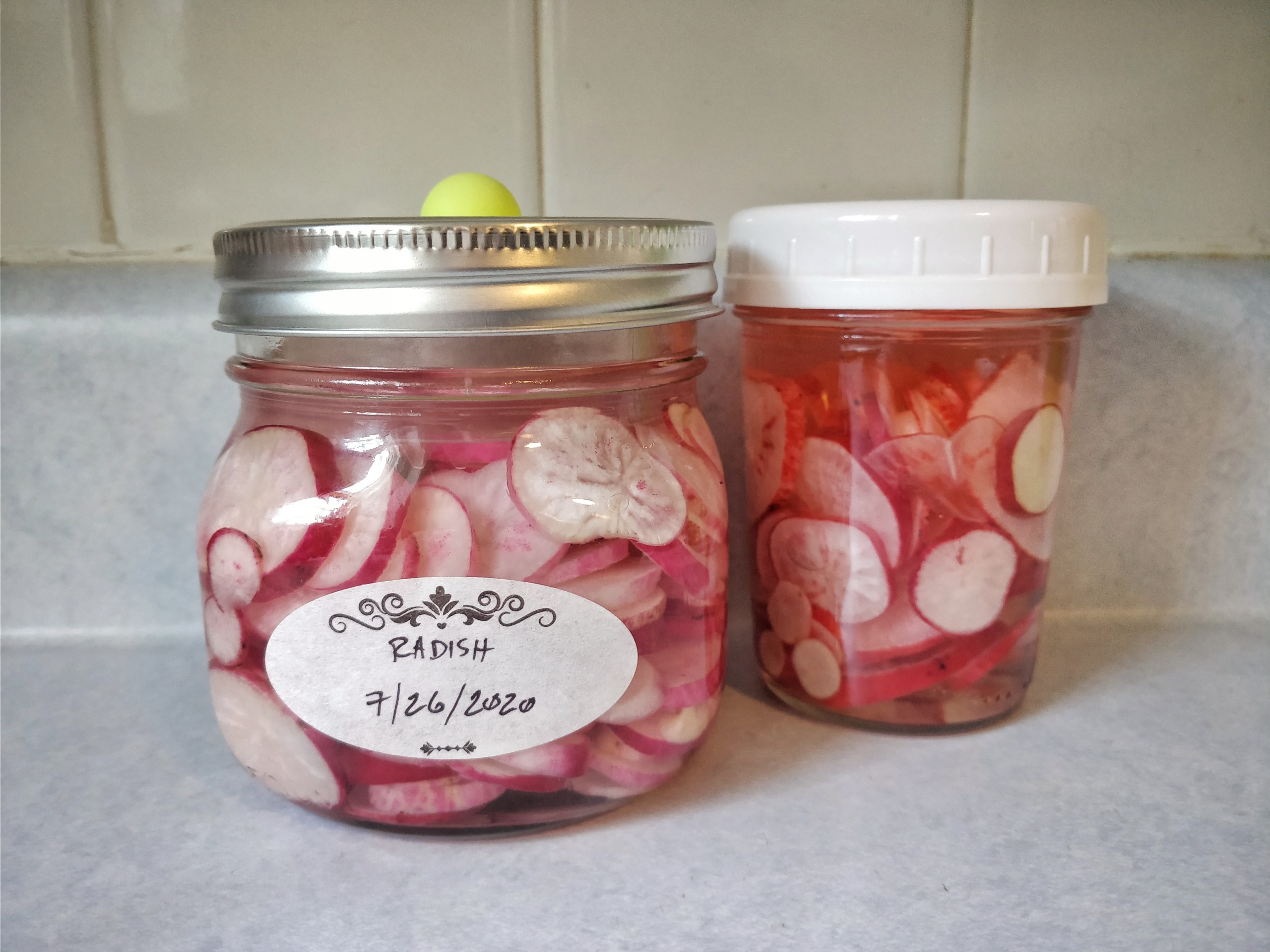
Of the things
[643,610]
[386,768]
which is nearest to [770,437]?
[643,610]

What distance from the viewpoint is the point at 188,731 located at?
0.53m

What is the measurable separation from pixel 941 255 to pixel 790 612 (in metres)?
0.20

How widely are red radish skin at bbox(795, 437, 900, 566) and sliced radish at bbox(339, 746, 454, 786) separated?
226 mm

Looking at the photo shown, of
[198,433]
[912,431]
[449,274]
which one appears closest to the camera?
[449,274]

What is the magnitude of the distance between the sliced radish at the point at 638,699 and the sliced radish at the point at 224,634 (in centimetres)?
16

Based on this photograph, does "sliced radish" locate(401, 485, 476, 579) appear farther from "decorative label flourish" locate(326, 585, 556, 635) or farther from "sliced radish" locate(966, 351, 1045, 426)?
"sliced radish" locate(966, 351, 1045, 426)

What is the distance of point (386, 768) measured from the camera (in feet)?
1.32

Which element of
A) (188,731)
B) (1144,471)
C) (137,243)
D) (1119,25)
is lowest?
(188,731)

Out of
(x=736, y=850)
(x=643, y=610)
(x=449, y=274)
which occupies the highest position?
(x=449, y=274)

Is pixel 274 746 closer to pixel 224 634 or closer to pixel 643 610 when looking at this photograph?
pixel 224 634

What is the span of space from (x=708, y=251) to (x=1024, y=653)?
280mm

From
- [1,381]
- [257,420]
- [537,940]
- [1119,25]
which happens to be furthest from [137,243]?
[1119,25]

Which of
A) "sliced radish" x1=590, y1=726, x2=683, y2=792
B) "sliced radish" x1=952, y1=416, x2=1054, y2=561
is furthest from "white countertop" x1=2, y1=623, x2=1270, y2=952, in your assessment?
"sliced radish" x1=952, y1=416, x2=1054, y2=561

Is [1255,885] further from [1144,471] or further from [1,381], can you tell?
[1,381]
